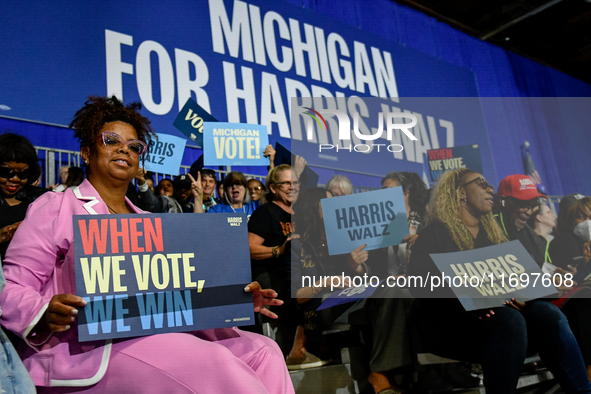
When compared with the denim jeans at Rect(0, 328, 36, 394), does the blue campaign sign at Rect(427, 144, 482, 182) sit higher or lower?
higher

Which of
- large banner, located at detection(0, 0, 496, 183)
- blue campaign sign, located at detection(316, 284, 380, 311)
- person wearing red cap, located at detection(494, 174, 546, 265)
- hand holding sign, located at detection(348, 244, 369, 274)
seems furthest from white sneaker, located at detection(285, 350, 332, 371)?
person wearing red cap, located at detection(494, 174, 546, 265)

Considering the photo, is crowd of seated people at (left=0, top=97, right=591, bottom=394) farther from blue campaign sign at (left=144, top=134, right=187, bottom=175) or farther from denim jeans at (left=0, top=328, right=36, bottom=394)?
blue campaign sign at (left=144, top=134, right=187, bottom=175)

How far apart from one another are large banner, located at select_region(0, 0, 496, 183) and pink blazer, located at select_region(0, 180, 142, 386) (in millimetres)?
1262

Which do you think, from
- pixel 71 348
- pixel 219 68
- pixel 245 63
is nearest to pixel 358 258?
pixel 71 348

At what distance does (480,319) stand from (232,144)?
1.76 meters

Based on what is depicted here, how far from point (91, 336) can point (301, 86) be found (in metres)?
3.63

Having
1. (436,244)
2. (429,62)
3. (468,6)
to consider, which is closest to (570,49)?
(468,6)

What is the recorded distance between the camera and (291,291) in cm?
195

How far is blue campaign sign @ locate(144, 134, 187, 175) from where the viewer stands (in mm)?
2814

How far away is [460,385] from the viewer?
2.23 metres

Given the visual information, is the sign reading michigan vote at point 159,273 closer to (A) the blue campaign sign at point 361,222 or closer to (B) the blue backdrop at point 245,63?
(A) the blue campaign sign at point 361,222

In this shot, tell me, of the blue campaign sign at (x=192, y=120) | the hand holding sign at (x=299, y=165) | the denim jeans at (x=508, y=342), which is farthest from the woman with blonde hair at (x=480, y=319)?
the blue campaign sign at (x=192, y=120)

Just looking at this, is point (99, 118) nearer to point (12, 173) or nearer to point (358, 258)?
point (12, 173)

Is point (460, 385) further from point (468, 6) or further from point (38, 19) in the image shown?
point (468, 6)
